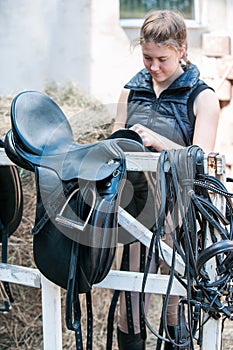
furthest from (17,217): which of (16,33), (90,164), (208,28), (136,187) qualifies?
(208,28)

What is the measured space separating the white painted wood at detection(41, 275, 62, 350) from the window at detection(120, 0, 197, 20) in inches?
151

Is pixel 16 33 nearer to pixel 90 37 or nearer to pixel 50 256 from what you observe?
pixel 90 37

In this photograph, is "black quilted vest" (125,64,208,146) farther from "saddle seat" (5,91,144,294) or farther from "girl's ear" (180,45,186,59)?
"saddle seat" (5,91,144,294)

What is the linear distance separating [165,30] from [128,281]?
0.77 meters

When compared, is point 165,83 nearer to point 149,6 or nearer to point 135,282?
point 135,282

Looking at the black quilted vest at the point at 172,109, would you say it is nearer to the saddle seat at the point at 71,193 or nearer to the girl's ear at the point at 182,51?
the girl's ear at the point at 182,51

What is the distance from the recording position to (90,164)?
64.6 inches

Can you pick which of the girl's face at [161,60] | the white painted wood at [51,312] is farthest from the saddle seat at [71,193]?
the girl's face at [161,60]

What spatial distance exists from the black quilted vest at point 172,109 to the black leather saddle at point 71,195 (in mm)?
227

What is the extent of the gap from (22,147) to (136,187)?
433 mm

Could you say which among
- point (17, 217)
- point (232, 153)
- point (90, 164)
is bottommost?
point (232, 153)

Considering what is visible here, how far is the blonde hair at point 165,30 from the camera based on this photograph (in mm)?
1971

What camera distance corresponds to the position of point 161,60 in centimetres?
200

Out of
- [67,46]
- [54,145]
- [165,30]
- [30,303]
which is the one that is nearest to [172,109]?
[165,30]
